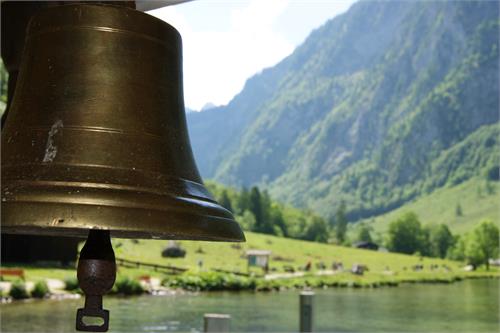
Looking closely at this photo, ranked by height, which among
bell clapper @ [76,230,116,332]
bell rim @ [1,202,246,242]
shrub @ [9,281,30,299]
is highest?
bell rim @ [1,202,246,242]

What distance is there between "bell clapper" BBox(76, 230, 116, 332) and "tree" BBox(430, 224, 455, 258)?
1390 inches

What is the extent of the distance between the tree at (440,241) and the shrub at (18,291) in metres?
24.2

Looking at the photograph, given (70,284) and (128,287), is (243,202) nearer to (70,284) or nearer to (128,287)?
(128,287)

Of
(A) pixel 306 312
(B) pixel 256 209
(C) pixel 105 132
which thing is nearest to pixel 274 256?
(B) pixel 256 209

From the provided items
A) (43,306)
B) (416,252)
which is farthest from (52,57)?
(416,252)

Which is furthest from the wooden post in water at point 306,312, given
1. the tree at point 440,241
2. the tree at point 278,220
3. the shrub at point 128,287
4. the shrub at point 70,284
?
the tree at point 440,241

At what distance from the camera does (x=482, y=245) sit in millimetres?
34281

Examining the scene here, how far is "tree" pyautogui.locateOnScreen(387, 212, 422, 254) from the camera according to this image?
36469mm

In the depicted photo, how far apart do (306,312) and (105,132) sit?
2.89 metres

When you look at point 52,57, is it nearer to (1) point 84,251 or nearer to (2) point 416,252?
(1) point 84,251

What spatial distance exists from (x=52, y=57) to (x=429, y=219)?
1942 inches

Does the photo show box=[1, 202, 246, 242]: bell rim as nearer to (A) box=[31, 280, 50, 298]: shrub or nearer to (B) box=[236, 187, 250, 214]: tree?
(A) box=[31, 280, 50, 298]: shrub

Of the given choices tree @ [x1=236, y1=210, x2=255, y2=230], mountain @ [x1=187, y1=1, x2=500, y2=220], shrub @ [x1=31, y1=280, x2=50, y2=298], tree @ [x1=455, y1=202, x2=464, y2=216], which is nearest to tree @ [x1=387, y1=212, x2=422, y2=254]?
tree @ [x1=455, y1=202, x2=464, y2=216]

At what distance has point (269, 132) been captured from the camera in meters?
84.4
